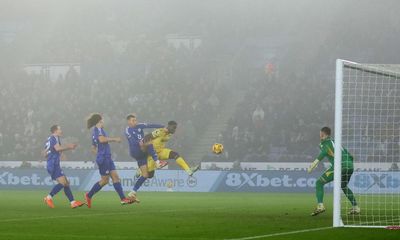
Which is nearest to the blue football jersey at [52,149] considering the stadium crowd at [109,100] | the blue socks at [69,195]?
the blue socks at [69,195]

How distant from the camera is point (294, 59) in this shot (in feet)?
129

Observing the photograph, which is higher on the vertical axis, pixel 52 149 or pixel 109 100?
pixel 109 100

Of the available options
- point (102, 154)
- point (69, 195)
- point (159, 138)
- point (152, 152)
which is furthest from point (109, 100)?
point (102, 154)

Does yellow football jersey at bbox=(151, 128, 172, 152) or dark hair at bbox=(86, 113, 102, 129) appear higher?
dark hair at bbox=(86, 113, 102, 129)

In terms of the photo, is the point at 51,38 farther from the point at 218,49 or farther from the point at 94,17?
the point at 218,49

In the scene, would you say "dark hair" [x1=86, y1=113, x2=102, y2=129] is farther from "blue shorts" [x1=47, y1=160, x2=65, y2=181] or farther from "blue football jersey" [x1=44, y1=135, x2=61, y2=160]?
"blue shorts" [x1=47, y1=160, x2=65, y2=181]

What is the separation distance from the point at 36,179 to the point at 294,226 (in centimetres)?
2324

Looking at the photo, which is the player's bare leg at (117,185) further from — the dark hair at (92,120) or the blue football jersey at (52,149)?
the blue football jersey at (52,149)

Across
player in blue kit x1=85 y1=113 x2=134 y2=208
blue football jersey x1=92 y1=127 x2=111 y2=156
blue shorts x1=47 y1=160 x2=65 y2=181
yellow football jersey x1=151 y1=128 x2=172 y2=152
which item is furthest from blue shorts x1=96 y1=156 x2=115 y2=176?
yellow football jersey x1=151 y1=128 x2=172 y2=152

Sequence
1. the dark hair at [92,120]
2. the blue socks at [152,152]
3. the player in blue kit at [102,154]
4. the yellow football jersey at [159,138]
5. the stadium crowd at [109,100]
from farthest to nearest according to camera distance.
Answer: the stadium crowd at [109,100], the yellow football jersey at [159,138], the blue socks at [152,152], the player in blue kit at [102,154], the dark hair at [92,120]

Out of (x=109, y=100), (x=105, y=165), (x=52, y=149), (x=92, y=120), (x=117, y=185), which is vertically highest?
(x=92, y=120)

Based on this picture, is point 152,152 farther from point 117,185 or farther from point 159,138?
point 117,185

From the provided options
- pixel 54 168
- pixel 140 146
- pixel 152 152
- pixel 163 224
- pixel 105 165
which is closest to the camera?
pixel 163 224

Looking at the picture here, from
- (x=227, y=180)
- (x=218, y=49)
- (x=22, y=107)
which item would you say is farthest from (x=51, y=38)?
(x=227, y=180)
